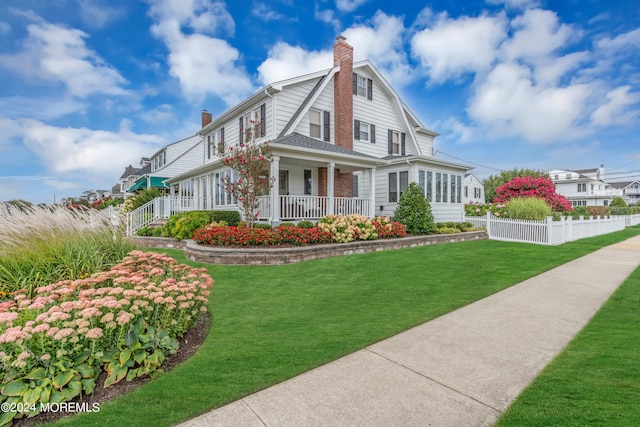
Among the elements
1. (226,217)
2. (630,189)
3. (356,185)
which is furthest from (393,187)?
(630,189)

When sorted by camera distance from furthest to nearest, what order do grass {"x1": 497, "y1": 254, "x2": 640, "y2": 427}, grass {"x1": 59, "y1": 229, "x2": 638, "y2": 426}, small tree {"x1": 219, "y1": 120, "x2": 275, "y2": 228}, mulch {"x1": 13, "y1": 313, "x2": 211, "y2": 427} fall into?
small tree {"x1": 219, "y1": 120, "x2": 275, "y2": 228}
grass {"x1": 59, "y1": 229, "x2": 638, "y2": 426}
mulch {"x1": 13, "y1": 313, "x2": 211, "y2": 427}
grass {"x1": 497, "y1": 254, "x2": 640, "y2": 427}

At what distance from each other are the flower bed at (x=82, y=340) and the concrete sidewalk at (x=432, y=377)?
1136 mm

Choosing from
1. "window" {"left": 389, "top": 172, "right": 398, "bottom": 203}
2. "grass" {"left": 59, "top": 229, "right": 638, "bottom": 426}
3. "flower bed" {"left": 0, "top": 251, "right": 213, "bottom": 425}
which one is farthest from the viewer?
"window" {"left": 389, "top": 172, "right": 398, "bottom": 203}

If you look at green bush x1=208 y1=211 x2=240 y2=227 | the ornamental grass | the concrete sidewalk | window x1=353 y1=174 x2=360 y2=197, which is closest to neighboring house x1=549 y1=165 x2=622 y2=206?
window x1=353 y1=174 x2=360 y2=197

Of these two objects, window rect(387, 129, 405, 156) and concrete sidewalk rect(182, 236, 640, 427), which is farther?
window rect(387, 129, 405, 156)

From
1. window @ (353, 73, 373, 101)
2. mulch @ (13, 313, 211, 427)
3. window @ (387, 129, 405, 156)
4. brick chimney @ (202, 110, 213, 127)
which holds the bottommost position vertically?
mulch @ (13, 313, 211, 427)

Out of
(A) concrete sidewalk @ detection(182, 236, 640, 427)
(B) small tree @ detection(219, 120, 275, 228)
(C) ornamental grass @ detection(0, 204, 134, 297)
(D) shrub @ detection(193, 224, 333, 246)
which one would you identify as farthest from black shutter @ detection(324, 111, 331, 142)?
(A) concrete sidewalk @ detection(182, 236, 640, 427)

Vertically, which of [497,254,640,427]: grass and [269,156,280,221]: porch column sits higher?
[269,156,280,221]: porch column

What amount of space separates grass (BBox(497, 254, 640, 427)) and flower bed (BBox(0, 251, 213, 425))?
3.23m

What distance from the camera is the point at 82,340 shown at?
115 inches

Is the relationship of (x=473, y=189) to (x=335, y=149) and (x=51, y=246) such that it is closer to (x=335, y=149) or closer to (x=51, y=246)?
(x=335, y=149)

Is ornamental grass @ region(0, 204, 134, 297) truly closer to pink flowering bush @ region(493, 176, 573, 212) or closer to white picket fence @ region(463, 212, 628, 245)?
white picket fence @ region(463, 212, 628, 245)

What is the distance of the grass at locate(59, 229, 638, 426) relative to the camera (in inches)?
105

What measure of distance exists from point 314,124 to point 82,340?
13.9 metres
